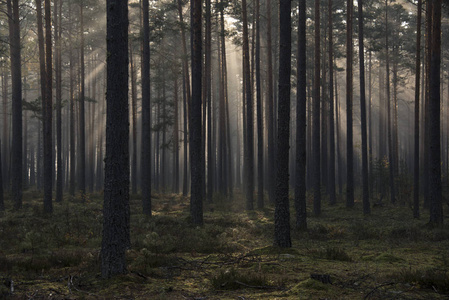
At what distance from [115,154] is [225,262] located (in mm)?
3542

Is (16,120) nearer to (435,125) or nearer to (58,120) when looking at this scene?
(58,120)

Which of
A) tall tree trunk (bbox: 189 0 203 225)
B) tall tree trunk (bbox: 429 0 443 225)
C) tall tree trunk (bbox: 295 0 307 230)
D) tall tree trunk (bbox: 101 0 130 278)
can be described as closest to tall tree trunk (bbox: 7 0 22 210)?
tall tree trunk (bbox: 189 0 203 225)

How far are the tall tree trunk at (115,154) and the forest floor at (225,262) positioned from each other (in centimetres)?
45

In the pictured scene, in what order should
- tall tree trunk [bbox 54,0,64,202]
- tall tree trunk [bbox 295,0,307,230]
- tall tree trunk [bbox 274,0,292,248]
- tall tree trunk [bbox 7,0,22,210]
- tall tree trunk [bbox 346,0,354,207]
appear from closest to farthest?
tall tree trunk [bbox 274,0,292,248], tall tree trunk [bbox 295,0,307,230], tall tree trunk [bbox 7,0,22,210], tall tree trunk [bbox 346,0,354,207], tall tree trunk [bbox 54,0,64,202]

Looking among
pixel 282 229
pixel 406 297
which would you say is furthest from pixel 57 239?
pixel 406 297

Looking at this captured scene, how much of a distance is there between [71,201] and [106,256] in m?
17.3

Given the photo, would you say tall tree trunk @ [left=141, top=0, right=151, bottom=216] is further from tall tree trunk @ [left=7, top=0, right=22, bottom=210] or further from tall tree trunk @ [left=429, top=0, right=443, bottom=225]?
tall tree trunk @ [left=429, top=0, right=443, bottom=225]

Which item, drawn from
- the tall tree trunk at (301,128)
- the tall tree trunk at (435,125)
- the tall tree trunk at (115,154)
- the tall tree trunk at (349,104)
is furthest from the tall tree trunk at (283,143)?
the tall tree trunk at (349,104)

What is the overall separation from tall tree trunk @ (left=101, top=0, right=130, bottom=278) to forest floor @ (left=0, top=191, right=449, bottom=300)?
1.48ft

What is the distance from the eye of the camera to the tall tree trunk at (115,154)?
7.10m

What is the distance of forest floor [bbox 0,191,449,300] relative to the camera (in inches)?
251

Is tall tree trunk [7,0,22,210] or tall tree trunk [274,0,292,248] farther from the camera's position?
tall tree trunk [7,0,22,210]

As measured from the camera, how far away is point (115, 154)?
716 centimetres

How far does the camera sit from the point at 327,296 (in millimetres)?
5980
